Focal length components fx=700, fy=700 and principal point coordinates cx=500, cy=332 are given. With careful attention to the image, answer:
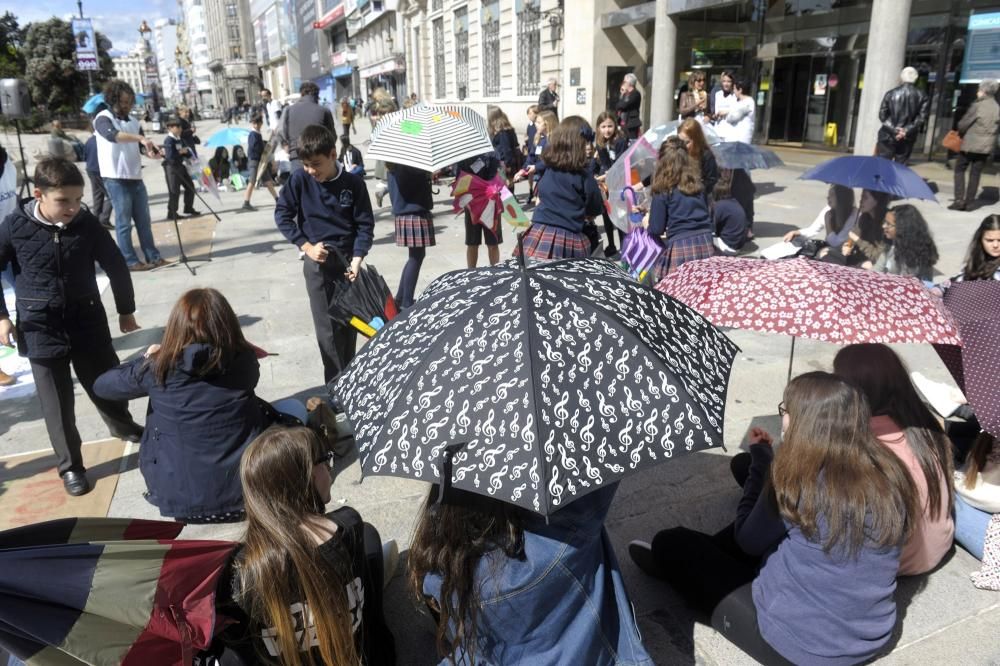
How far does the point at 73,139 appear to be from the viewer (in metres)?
12.4

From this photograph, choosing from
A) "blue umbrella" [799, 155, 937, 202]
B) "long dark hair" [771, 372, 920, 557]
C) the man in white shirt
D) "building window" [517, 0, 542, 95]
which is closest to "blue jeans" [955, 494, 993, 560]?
"long dark hair" [771, 372, 920, 557]

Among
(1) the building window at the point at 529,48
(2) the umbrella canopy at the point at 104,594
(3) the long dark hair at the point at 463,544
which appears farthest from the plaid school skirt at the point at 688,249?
(1) the building window at the point at 529,48

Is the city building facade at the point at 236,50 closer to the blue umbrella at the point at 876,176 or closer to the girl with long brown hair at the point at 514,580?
the blue umbrella at the point at 876,176

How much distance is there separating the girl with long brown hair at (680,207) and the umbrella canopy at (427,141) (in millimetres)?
1641

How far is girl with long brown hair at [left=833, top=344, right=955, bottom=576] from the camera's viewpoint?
2.56 metres

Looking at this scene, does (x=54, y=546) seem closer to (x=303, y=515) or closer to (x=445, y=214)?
(x=303, y=515)

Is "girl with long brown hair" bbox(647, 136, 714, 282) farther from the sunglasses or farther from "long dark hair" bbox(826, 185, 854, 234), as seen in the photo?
the sunglasses

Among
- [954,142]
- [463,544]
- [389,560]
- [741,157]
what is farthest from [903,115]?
[463,544]

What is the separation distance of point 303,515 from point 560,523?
29.8 inches

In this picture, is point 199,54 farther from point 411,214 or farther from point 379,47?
point 411,214

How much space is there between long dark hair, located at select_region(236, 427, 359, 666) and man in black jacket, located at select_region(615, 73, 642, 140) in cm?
1055

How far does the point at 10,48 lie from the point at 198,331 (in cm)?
4921

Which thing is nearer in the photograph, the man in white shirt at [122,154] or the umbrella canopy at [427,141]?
the umbrella canopy at [427,141]

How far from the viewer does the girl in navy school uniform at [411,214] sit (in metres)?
6.20
